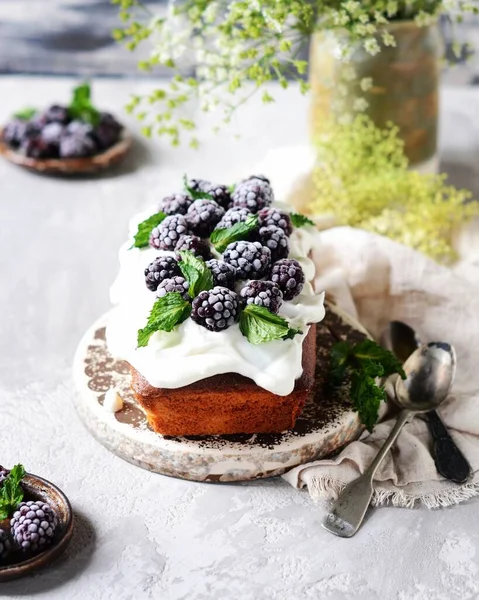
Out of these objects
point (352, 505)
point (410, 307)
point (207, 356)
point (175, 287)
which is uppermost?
point (175, 287)

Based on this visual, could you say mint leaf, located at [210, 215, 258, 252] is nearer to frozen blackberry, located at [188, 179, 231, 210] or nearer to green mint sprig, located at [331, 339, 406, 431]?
frozen blackberry, located at [188, 179, 231, 210]

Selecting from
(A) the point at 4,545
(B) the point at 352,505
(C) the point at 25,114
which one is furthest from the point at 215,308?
(C) the point at 25,114

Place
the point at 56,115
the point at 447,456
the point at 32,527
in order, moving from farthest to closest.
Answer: the point at 56,115 → the point at 447,456 → the point at 32,527

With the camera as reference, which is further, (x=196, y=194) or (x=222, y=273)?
(x=196, y=194)

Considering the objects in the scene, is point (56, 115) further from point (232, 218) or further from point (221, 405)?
point (221, 405)

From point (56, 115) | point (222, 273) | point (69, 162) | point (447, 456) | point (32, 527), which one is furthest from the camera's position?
point (56, 115)

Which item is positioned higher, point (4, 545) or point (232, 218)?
point (232, 218)
